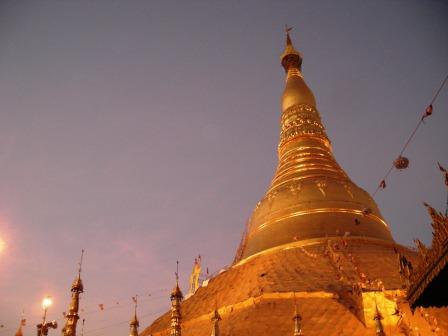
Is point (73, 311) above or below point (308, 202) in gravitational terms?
below

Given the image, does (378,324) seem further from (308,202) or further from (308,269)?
(308,202)

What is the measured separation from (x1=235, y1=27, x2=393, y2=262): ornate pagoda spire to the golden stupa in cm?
5

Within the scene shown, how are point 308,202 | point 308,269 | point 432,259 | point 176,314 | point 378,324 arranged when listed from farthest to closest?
point 308,202 < point 308,269 < point 176,314 < point 378,324 < point 432,259

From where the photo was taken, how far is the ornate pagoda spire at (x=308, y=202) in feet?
59.1

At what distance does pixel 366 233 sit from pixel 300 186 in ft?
11.6

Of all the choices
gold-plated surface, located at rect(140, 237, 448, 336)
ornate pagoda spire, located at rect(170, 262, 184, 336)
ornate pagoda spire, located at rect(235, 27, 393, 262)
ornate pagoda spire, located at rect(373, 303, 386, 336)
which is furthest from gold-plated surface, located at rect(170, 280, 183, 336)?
ornate pagoda spire, located at rect(235, 27, 393, 262)

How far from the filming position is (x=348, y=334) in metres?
11.5

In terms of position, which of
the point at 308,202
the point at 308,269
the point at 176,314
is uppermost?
the point at 308,202

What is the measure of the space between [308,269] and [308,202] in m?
4.58

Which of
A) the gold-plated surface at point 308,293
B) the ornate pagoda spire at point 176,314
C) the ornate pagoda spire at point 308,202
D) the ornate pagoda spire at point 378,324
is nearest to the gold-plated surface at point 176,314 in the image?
the ornate pagoda spire at point 176,314

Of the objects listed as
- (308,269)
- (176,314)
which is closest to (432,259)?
(176,314)

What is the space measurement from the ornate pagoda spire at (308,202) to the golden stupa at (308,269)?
50 mm

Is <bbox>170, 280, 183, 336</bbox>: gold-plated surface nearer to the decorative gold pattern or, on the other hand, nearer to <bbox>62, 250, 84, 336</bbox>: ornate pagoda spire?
<bbox>62, 250, 84, 336</bbox>: ornate pagoda spire

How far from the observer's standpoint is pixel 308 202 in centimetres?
1889
